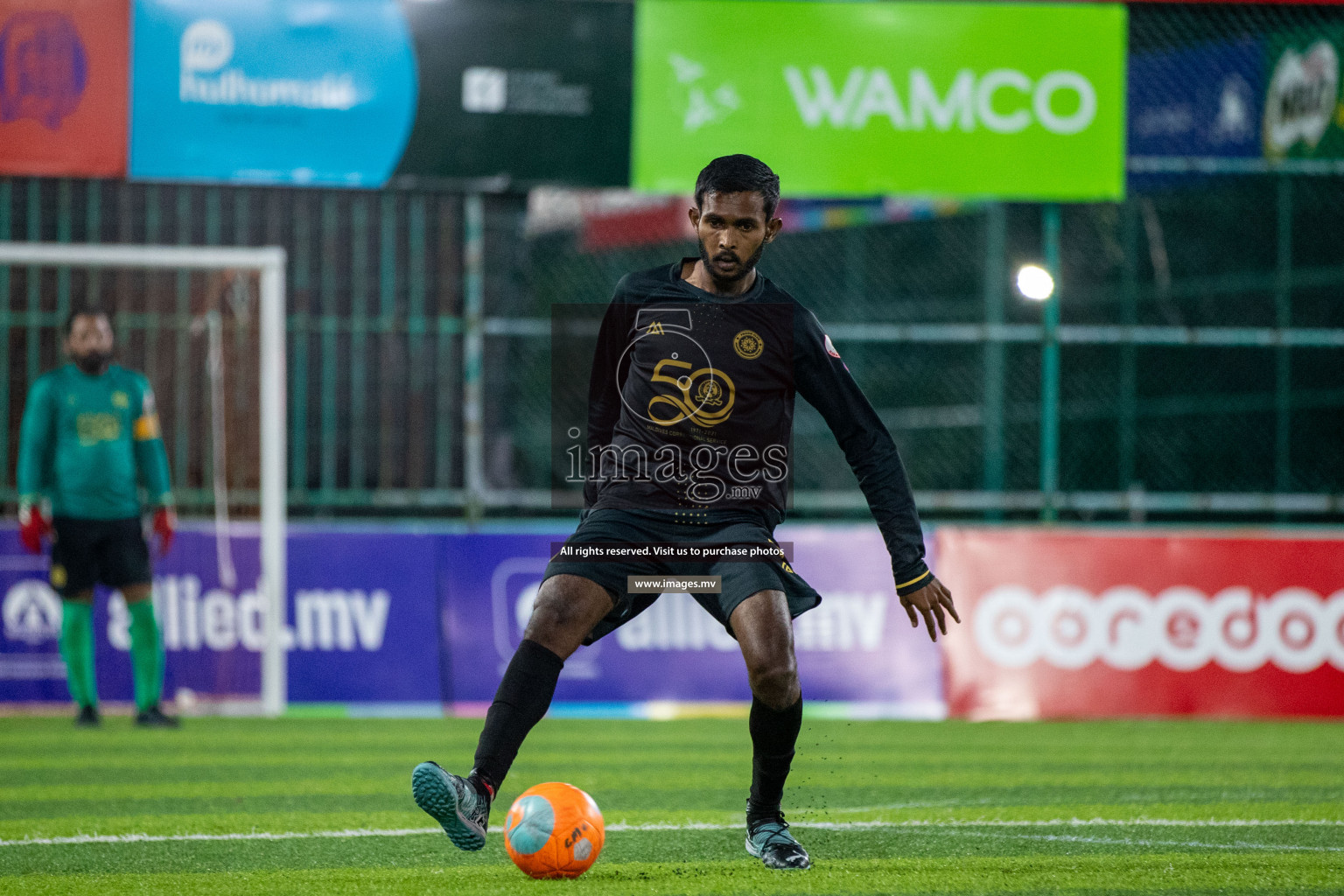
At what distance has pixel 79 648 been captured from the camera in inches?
369

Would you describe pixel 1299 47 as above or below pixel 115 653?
above

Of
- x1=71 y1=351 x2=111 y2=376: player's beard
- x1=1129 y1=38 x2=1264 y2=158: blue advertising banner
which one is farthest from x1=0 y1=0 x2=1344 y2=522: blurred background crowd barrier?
x1=71 y1=351 x2=111 y2=376: player's beard

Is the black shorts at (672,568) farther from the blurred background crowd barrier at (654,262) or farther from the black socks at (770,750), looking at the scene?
the blurred background crowd barrier at (654,262)

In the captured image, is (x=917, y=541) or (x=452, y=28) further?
(x=452, y=28)

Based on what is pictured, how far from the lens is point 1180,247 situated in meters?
17.9

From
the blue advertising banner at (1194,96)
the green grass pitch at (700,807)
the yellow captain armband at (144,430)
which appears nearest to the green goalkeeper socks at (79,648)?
the green grass pitch at (700,807)

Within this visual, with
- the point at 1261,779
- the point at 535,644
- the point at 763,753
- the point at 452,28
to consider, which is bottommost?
the point at 1261,779

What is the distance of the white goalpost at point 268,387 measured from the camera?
1007 centimetres

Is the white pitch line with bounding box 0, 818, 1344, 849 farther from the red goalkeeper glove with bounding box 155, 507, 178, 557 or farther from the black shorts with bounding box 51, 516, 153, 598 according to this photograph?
the red goalkeeper glove with bounding box 155, 507, 178, 557

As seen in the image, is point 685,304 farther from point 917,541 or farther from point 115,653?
point 115,653

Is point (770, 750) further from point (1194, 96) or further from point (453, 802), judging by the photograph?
point (1194, 96)

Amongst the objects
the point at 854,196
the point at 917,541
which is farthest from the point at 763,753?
the point at 854,196

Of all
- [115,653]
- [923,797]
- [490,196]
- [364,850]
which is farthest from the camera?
[490,196]

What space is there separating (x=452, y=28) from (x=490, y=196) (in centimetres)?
103
